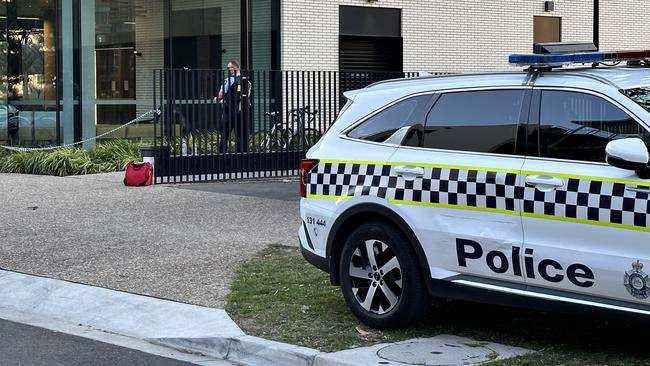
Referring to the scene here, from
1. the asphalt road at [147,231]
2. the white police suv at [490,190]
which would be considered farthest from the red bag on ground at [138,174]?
the white police suv at [490,190]

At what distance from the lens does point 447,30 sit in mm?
24219

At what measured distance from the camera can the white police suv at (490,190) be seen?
5.74 metres

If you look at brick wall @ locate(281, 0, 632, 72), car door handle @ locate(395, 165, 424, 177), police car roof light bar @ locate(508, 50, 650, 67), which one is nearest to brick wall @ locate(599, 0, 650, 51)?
brick wall @ locate(281, 0, 632, 72)

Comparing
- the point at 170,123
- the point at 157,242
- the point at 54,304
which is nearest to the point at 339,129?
the point at 54,304

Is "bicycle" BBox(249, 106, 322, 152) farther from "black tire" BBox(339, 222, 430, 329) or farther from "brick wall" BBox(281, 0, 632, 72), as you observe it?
"black tire" BBox(339, 222, 430, 329)

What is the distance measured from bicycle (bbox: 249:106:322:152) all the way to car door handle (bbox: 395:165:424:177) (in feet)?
35.5

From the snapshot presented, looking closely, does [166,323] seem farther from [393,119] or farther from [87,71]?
[87,71]

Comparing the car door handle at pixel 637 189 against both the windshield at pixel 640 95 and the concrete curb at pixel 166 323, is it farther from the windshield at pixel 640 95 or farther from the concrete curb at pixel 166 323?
the concrete curb at pixel 166 323

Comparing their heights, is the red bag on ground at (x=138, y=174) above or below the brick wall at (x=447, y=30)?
below

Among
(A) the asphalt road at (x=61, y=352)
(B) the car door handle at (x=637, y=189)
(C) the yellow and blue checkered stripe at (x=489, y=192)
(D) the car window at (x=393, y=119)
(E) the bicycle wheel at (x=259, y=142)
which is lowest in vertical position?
(A) the asphalt road at (x=61, y=352)

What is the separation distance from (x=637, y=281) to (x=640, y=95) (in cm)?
113

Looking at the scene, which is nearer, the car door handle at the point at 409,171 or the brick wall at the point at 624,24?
the car door handle at the point at 409,171

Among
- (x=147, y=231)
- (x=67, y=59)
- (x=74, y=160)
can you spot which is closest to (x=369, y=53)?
(x=67, y=59)

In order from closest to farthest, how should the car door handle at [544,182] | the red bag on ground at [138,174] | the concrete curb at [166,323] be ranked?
1. the car door handle at [544,182]
2. the concrete curb at [166,323]
3. the red bag on ground at [138,174]
